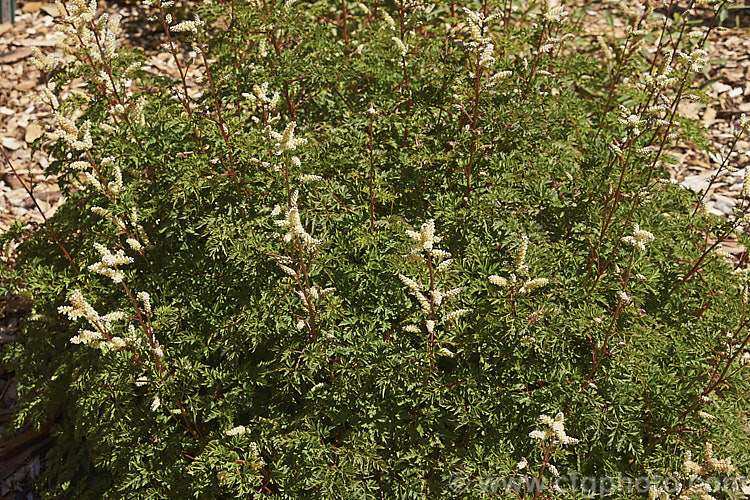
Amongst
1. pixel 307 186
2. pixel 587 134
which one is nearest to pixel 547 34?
pixel 587 134

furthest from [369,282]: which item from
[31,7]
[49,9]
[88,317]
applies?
[31,7]

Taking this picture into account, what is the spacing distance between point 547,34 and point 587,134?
2.60ft

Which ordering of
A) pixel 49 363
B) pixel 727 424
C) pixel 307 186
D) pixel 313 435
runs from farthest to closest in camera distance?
pixel 49 363 < pixel 307 186 < pixel 727 424 < pixel 313 435

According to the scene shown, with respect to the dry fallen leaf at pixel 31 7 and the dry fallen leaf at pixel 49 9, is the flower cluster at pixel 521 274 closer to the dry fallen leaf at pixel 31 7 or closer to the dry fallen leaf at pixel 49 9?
the dry fallen leaf at pixel 49 9

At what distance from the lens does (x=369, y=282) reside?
3223 millimetres

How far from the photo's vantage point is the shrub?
9.71 ft

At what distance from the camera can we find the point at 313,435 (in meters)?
2.93

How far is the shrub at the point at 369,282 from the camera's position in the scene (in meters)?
2.96

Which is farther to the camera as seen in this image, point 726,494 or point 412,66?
point 412,66

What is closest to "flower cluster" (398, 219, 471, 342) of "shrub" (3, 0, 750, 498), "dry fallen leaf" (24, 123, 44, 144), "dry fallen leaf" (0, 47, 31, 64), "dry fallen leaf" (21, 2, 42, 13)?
"shrub" (3, 0, 750, 498)

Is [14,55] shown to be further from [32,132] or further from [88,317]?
[88,317]

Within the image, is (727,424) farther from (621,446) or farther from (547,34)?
(547,34)

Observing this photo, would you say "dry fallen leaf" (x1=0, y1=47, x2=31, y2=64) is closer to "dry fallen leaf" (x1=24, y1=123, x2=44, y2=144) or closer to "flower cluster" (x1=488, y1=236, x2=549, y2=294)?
"dry fallen leaf" (x1=24, y1=123, x2=44, y2=144)

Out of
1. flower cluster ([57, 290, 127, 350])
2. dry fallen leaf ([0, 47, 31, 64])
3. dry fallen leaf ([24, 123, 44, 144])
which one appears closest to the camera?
flower cluster ([57, 290, 127, 350])
